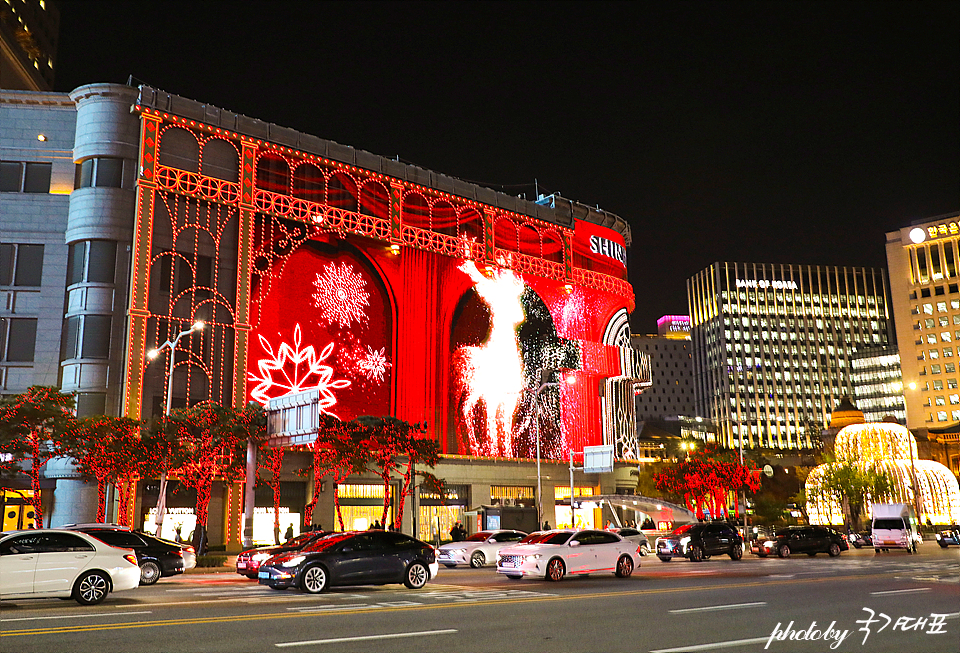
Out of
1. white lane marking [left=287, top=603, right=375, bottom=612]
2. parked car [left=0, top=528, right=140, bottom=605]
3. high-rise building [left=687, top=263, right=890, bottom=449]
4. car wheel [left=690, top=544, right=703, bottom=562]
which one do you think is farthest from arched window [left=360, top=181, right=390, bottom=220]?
high-rise building [left=687, top=263, right=890, bottom=449]

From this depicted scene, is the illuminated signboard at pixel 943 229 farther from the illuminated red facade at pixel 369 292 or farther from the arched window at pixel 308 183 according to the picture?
the arched window at pixel 308 183

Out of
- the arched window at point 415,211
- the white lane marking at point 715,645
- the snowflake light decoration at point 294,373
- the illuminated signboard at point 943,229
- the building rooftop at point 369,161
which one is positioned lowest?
the white lane marking at point 715,645

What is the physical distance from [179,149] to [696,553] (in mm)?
38652

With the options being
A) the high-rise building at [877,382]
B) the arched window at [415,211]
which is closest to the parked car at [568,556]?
the arched window at [415,211]

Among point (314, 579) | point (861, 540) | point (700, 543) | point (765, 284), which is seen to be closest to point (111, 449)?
point (314, 579)

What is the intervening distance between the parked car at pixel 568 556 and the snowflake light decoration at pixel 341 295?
33.6m

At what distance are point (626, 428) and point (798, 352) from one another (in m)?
130

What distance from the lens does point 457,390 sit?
63219 mm

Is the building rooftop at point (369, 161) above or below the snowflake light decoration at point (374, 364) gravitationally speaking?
above

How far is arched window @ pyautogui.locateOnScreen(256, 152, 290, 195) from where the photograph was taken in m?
55.7

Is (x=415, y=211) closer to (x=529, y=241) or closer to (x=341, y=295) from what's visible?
(x=341, y=295)

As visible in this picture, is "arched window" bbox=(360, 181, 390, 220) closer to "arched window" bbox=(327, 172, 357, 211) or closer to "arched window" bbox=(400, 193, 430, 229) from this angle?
"arched window" bbox=(327, 172, 357, 211)

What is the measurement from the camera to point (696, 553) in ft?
129

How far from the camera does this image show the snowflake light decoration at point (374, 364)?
5788cm
